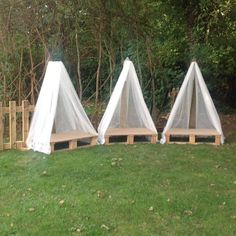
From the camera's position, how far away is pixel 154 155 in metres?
7.50

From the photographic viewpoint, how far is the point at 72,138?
25.9 feet

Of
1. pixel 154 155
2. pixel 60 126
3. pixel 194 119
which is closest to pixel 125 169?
pixel 154 155

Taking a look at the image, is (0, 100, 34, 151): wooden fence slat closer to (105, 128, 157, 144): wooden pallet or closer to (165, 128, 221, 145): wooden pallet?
(105, 128, 157, 144): wooden pallet

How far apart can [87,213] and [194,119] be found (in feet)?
16.0

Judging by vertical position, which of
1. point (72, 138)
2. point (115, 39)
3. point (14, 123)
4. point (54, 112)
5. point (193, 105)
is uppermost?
point (115, 39)

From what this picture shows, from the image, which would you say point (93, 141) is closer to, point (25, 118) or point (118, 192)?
point (25, 118)

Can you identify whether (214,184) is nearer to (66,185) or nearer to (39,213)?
(66,185)

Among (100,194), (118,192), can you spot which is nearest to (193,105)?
(118,192)

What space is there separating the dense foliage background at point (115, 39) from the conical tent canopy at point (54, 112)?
Answer: 41.8 inches

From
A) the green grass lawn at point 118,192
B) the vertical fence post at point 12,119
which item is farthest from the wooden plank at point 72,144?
the vertical fence post at point 12,119

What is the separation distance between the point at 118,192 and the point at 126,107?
143 inches

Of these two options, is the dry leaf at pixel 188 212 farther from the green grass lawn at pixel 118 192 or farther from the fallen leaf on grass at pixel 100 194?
the fallen leaf on grass at pixel 100 194

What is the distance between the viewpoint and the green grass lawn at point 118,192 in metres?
4.49

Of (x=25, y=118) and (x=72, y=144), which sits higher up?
(x=25, y=118)
